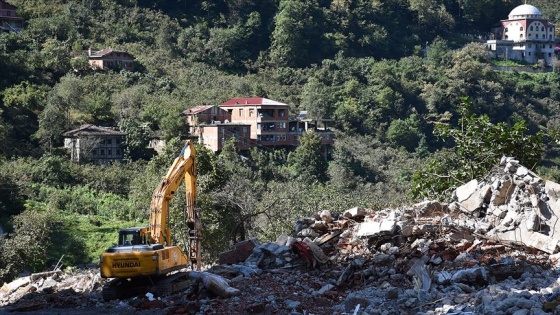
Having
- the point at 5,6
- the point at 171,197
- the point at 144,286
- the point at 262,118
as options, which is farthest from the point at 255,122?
the point at 144,286

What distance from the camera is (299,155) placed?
135 ft

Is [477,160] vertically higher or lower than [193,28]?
lower

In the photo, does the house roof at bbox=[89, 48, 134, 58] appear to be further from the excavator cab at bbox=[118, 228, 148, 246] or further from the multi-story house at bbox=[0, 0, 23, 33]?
the excavator cab at bbox=[118, 228, 148, 246]

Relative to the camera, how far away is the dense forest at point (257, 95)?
78.3 feet

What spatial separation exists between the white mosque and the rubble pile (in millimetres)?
53541

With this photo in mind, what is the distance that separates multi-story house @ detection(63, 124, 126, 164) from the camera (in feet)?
126

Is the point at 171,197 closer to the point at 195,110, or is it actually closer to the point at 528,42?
the point at 195,110

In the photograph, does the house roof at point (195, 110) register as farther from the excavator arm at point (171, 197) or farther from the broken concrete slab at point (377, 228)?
the broken concrete slab at point (377, 228)

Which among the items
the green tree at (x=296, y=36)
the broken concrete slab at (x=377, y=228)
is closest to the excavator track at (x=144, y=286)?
the broken concrete slab at (x=377, y=228)

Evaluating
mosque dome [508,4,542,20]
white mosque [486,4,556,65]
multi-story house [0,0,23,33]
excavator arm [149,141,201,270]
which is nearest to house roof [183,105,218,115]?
multi-story house [0,0,23,33]

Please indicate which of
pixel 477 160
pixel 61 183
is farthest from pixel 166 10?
pixel 477 160

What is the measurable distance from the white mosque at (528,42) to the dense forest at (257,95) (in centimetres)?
204

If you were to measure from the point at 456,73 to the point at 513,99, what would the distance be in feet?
12.2

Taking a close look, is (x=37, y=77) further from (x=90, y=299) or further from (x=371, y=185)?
(x=90, y=299)
